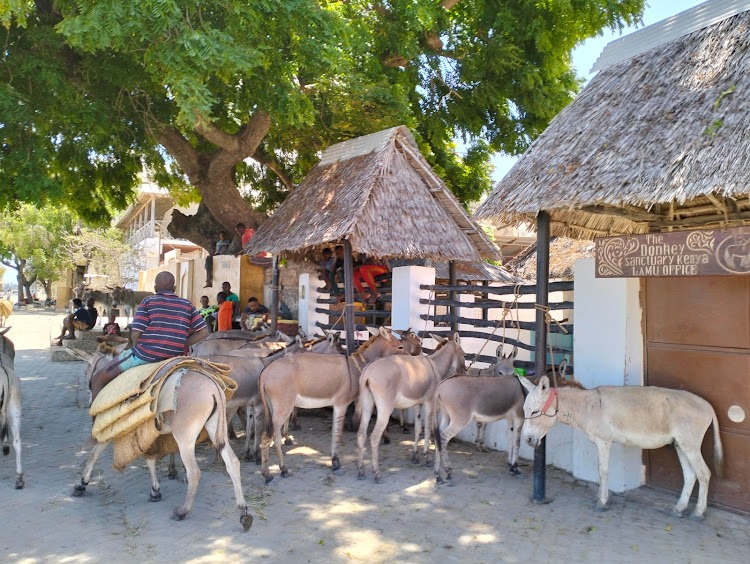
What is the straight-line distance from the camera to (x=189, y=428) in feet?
17.5

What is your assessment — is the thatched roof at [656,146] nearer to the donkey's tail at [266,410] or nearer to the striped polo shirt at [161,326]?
the donkey's tail at [266,410]

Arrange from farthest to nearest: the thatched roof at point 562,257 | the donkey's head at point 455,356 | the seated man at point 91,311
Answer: the seated man at point 91,311 → the thatched roof at point 562,257 → the donkey's head at point 455,356

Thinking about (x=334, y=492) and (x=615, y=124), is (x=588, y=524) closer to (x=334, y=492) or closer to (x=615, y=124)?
(x=334, y=492)

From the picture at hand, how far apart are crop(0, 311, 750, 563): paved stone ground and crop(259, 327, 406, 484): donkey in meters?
0.42

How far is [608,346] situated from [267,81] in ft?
22.3

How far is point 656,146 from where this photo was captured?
17.9ft

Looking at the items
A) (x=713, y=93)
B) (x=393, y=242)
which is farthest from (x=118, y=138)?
(x=713, y=93)

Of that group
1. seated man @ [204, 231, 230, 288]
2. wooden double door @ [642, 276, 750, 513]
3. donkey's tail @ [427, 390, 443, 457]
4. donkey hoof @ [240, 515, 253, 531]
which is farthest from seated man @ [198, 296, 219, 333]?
wooden double door @ [642, 276, 750, 513]

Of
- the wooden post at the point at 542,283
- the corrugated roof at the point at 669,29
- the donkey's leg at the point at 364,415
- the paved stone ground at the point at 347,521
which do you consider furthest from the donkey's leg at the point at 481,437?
the corrugated roof at the point at 669,29

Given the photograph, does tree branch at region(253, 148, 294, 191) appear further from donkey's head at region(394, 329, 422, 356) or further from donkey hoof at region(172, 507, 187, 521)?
donkey hoof at region(172, 507, 187, 521)

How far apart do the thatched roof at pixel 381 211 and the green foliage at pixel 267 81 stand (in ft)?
4.06

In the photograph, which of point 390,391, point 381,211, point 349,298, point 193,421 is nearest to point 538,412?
point 390,391

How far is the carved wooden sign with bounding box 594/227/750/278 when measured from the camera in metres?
4.71

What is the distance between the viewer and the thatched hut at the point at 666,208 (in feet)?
16.7
